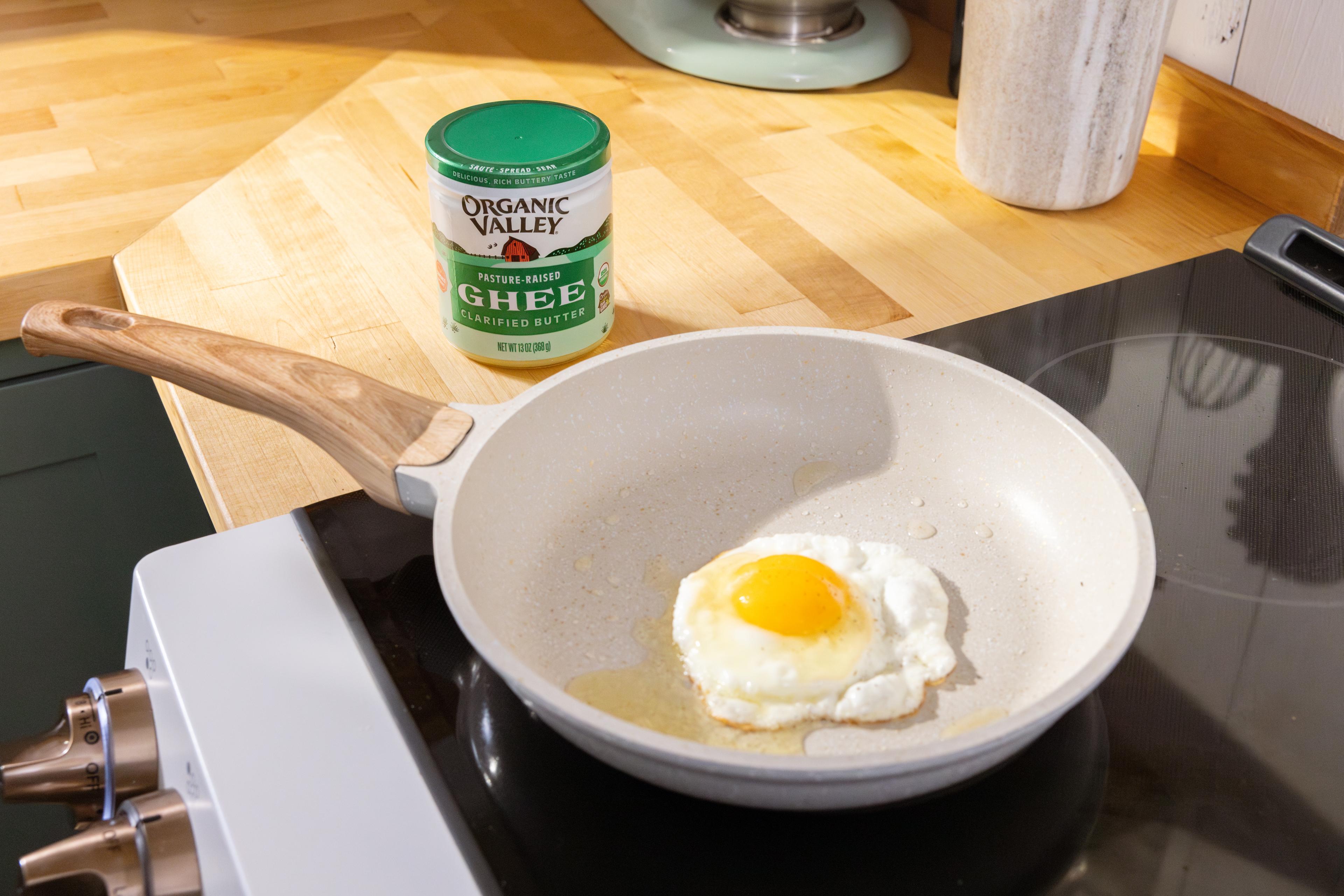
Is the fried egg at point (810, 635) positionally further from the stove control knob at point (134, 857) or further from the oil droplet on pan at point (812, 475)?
the stove control knob at point (134, 857)

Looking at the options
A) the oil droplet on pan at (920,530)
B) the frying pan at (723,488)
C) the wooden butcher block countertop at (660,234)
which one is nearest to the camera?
the frying pan at (723,488)

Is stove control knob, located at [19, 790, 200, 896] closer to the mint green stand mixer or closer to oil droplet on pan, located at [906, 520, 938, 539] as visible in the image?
oil droplet on pan, located at [906, 520, 938, 539]

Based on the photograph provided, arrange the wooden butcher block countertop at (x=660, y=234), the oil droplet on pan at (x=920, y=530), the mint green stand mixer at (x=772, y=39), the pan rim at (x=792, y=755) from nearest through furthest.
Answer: the pan rim at (x=792, y=755) < the oil droplet on pan at (x=920, y=530) < the wooden butcher block countertop at (x=660, y=234) < the mint green stand mixer at (x=772, y=39)

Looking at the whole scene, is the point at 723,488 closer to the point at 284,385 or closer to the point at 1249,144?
the point at 284,385

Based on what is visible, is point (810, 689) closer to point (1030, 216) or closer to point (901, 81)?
point (1030, 216)

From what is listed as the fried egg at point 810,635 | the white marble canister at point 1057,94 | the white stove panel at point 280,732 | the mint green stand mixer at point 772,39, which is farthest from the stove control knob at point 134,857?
the mint green stand mixer at point 772,39

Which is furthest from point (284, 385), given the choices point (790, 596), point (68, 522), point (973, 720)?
point (68, 522)

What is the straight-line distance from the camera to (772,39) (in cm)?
121

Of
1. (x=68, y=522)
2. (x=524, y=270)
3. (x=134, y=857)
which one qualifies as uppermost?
(x=524, y=270)

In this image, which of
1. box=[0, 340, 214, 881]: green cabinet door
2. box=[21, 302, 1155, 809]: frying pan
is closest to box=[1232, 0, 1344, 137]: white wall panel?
box=[21, 302, 1155, 809]: frying pan

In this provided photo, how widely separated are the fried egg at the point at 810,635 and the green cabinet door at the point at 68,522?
2.11 ft

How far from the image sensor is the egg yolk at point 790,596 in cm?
53

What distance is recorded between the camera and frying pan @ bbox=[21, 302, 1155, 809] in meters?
0.51

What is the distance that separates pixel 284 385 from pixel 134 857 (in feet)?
0.79
